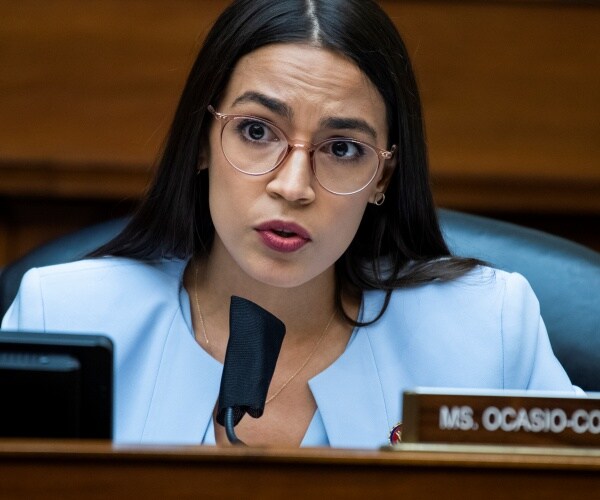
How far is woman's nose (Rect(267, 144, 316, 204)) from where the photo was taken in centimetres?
140

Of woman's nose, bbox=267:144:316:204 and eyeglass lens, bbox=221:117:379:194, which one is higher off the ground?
eyeglass lens, bbox=221:117:379:194

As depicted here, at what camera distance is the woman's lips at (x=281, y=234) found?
4.63 feet

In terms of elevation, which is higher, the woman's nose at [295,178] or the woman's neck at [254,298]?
the woman's nose at [295,178]

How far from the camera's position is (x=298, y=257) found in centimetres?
143

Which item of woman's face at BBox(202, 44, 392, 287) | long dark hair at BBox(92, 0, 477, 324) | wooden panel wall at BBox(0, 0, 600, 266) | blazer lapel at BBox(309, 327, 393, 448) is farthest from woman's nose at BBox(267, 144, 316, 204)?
wooden panel wall at BBox(0, 0, 600, 266)

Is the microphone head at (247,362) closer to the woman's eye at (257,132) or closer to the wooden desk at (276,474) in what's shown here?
the wooden desk at (276,474)

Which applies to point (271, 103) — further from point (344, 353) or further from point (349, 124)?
point (344, 353)

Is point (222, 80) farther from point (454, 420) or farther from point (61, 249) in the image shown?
point (454, 420)

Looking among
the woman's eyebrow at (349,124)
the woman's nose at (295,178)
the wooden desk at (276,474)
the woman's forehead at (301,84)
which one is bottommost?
the wooden desk at (276,474)

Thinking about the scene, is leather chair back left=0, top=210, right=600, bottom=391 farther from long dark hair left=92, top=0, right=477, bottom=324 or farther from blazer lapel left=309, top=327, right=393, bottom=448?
blazer lapel left=309, top=327, right=393, bottom=448

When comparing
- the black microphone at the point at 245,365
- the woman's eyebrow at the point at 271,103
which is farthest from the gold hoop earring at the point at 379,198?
the black microphone at the point at 245,365

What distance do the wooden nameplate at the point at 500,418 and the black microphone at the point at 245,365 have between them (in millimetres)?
172

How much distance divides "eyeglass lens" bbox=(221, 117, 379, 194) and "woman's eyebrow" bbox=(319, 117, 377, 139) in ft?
0.05

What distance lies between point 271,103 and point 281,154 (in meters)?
0.06
